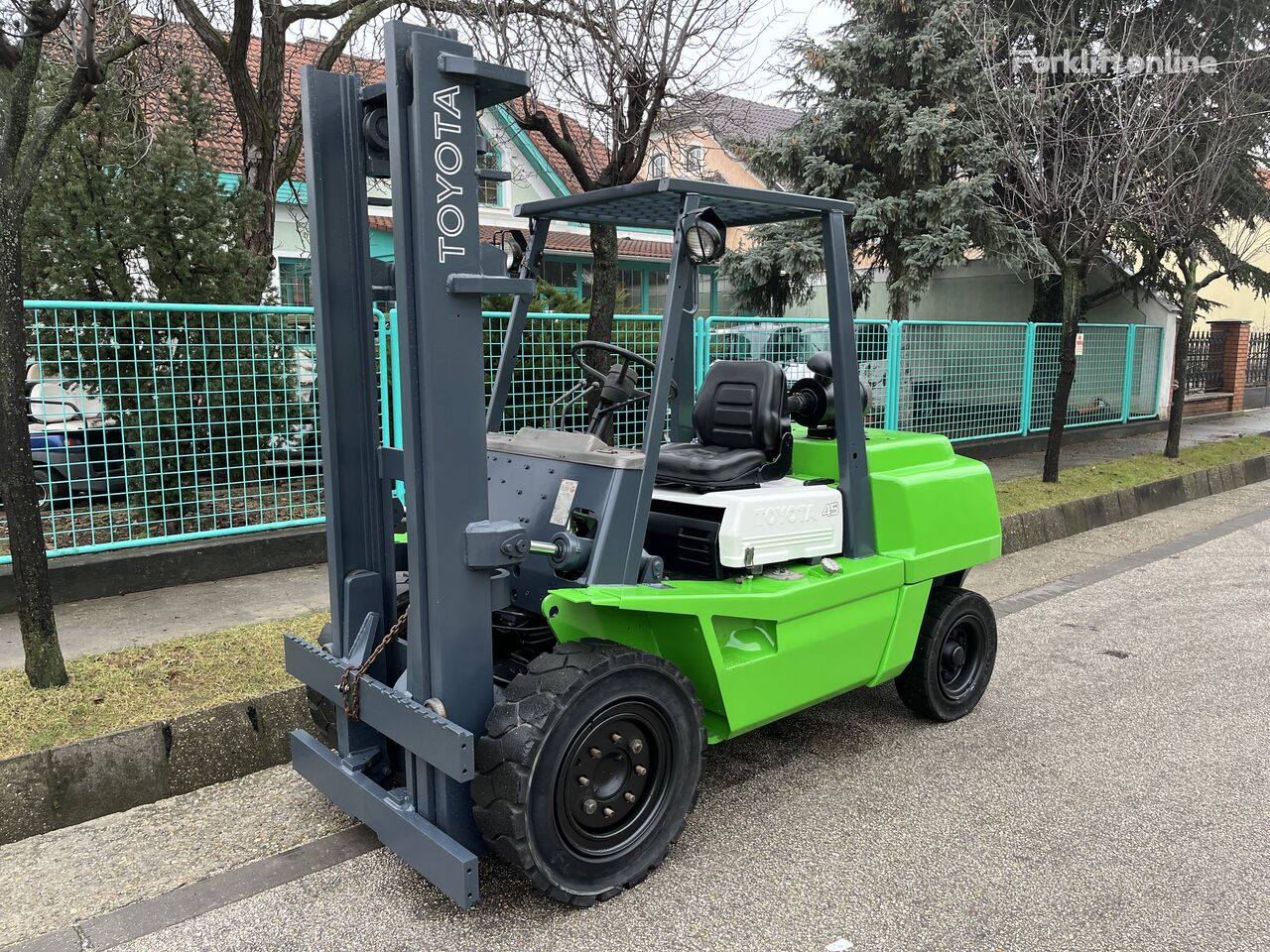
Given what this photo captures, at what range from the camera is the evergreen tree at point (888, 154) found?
13.8 metres

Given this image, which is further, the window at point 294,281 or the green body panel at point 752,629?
the window at point 294,281

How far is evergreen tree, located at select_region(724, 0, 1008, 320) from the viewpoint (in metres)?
13.8

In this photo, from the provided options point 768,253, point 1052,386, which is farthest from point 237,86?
point 1052,386

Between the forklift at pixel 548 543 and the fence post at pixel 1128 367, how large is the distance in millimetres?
12446

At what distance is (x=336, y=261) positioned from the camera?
3.31 m

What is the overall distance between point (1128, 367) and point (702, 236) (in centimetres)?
1419

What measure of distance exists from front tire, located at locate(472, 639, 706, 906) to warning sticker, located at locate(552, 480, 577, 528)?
54 cm

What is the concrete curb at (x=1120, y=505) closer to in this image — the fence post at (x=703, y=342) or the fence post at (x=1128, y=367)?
the fence post at (x=1128, y=367)

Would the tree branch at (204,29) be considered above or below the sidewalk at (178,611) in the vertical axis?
above

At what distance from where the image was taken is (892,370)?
11.0 metres

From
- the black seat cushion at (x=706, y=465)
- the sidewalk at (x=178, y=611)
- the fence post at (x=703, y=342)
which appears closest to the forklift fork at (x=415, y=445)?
the black seat cushion at (x=706, y=465)

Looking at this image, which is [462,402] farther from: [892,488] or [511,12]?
[511,12]

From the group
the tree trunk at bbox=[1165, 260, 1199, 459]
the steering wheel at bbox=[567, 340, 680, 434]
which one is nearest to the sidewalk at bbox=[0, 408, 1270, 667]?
the steering wheel at bbox=[567, 340, 680, 434]

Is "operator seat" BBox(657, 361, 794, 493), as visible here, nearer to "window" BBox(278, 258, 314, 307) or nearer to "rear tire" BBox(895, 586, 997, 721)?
"rear tire" BBox(895, 586, 997, 721)
